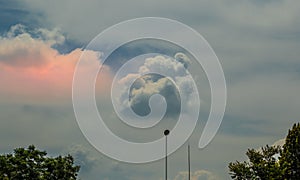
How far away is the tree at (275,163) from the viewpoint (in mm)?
78812

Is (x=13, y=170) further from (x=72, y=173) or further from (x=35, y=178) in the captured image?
(x=72, y=173)

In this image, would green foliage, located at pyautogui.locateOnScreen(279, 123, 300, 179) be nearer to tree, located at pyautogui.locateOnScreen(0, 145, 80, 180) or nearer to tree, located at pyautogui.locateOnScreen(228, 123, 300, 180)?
tree, located at pyautogui.locateOnScreen(228, 123, 300, 180)

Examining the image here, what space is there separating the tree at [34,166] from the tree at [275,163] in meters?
26.6

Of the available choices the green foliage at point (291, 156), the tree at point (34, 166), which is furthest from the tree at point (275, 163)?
the tree at point (34, 166)

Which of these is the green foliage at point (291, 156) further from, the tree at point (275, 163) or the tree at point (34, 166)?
the tree at point (34, 166)

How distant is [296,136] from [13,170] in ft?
143

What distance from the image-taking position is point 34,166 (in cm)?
7775

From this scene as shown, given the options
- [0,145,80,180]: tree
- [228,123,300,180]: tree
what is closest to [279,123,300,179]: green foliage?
[228,123,300,180]: tree

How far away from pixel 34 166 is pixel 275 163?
37582mm

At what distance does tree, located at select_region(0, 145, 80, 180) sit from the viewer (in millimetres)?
75375

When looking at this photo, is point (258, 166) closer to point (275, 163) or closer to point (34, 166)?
point (275, 163)

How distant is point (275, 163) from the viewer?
266ft

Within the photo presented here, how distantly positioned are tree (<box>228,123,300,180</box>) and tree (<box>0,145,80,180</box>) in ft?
87.2

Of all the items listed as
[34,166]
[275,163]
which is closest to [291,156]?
[275,163]
